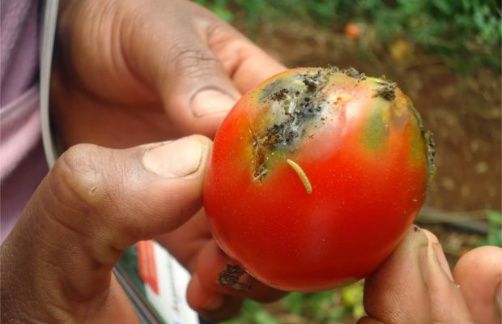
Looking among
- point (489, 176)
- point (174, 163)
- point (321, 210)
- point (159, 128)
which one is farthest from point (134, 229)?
point (489, 176)

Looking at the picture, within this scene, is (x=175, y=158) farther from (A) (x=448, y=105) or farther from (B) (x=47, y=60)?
(A) (x=448, y=105)

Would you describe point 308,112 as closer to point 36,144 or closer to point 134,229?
point 134,229

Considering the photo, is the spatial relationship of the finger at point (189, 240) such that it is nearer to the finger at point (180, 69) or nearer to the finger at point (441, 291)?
the finger at point (180, 69)

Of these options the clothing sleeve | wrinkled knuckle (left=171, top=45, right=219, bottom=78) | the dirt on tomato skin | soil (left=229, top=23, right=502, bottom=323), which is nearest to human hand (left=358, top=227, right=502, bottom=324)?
the dirt on tomato skin

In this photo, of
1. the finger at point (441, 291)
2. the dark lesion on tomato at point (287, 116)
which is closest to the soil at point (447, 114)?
the finger at point (441, 291)

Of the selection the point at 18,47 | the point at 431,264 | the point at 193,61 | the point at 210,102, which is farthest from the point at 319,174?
the point at 18,47

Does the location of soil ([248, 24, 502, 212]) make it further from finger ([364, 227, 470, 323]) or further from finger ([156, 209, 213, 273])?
finger ([364, 227, 470, 323])
